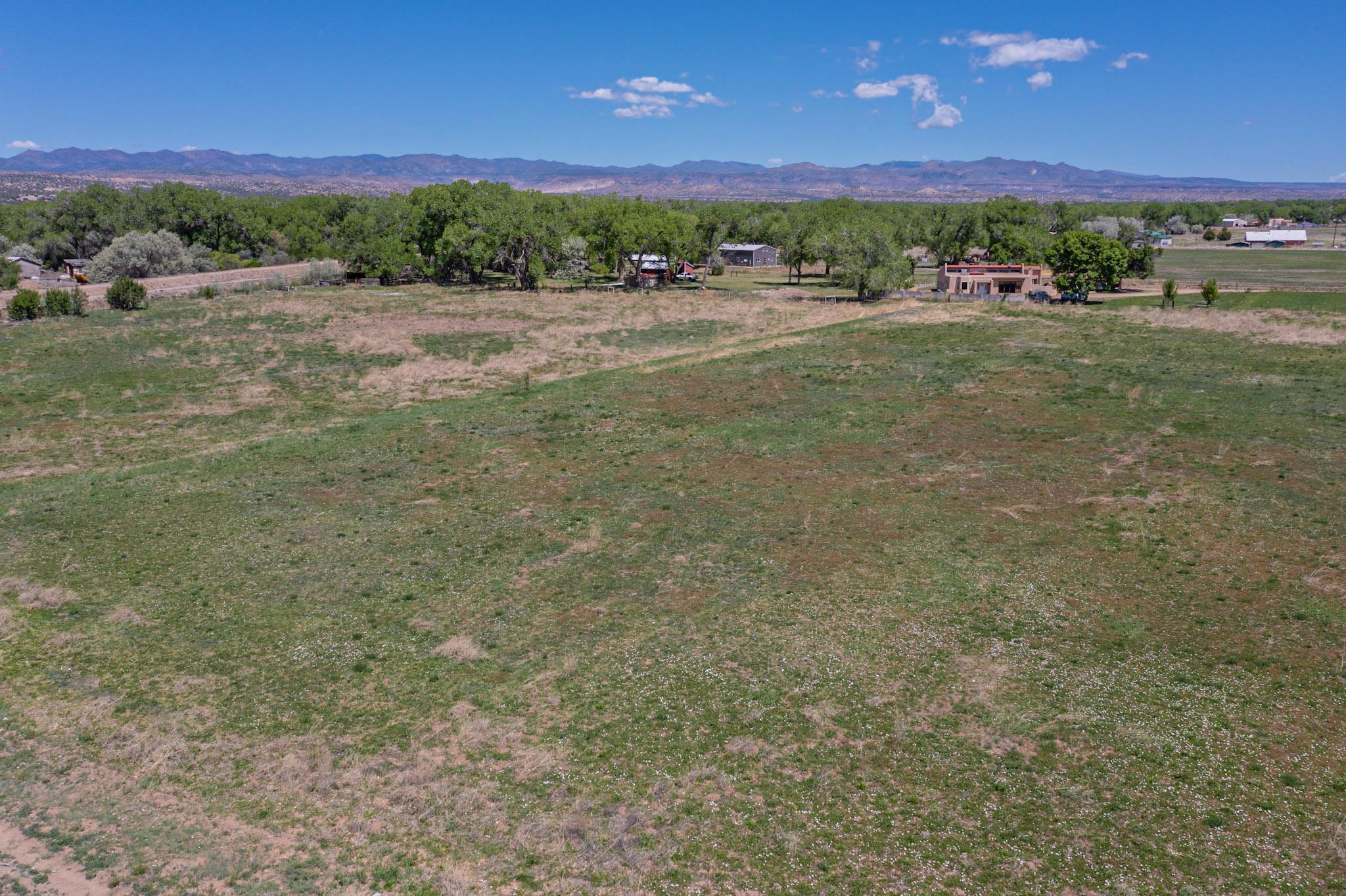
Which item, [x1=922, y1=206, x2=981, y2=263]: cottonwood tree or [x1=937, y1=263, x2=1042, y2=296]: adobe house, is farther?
[x1=922, y1=206, x2=981, y2=263]: cottonwood tree

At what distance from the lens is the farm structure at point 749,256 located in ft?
472

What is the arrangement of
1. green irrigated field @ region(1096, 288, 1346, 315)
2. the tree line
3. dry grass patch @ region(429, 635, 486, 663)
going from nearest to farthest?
dry grass patch @ region(429, 635, 486, 663) < green irrigated field @ region(1096, 288, 1346, 315) < the tree line

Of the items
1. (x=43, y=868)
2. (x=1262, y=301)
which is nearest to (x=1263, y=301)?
(x=1262, y=301)

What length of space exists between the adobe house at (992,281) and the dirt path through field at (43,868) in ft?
308

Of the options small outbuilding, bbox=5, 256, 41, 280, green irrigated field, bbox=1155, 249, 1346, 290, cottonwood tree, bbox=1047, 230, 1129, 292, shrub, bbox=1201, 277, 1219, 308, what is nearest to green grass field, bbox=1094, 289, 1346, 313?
shrub, bbox=1201, 277, 1219, 308

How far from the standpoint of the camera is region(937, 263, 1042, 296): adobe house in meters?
93.1

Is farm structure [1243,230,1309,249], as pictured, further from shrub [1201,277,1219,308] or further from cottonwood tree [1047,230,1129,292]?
shrub [1201,277,1219,308]

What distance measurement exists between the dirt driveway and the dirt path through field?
256 feet

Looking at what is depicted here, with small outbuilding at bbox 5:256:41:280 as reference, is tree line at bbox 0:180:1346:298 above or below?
above

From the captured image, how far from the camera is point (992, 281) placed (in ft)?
305

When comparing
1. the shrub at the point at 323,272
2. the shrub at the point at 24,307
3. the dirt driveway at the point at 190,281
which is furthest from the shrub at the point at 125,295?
the shrub at the point at 323,272

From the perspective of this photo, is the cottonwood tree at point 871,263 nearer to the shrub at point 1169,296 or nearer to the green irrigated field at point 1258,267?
the shrub at point 1169,296

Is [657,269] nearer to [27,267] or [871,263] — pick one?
[871,263]

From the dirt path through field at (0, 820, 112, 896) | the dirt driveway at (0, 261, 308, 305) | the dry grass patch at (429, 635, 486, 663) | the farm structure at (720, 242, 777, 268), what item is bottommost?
the dirt path through field at (0, 820, 112, 896)
